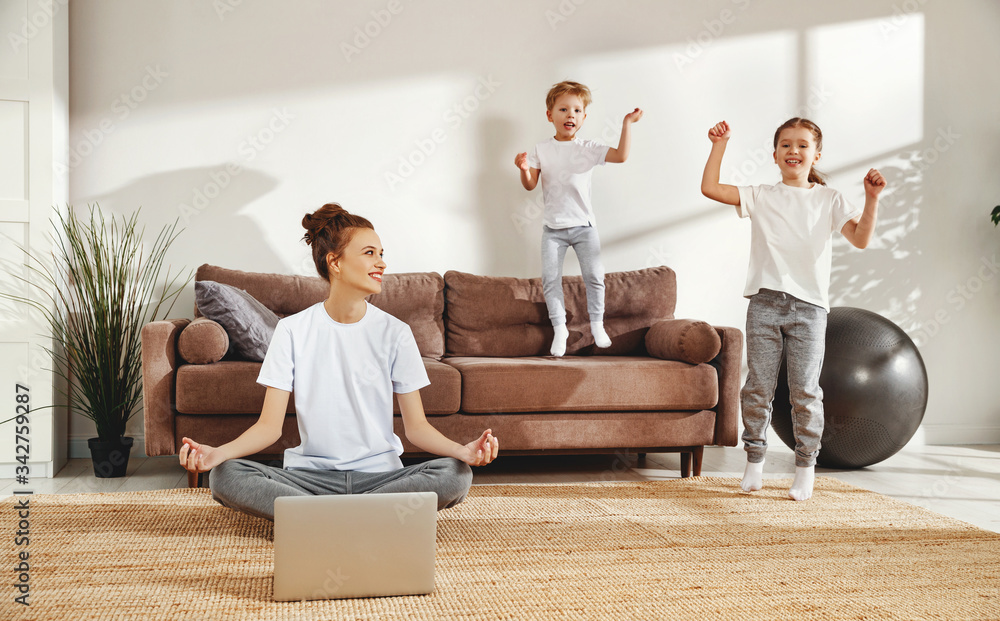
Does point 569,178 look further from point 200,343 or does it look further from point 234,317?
point 200,343

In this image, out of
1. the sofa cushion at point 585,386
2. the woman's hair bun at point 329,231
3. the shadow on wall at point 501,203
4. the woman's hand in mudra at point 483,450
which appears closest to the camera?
the woman's hand in mudra at point 483,450

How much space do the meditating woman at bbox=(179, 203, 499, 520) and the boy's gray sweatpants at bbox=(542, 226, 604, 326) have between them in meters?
1.48

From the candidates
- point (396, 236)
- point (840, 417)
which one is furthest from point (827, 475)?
point (396, 236)

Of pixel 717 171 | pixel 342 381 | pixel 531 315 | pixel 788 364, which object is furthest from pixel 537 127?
pixel 342 381

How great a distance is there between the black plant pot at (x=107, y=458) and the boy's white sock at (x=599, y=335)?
1.98 meters

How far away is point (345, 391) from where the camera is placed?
1942 millimetres

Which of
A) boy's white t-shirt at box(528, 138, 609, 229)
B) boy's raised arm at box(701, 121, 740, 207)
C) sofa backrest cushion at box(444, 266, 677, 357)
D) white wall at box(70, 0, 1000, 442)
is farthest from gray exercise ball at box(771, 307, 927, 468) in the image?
boy's white t-shirt at box(528, 138, 609, 229)

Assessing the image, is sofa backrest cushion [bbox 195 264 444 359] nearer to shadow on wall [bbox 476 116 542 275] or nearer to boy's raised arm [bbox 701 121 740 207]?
shadow on wall [bbox 476 116 542 275]

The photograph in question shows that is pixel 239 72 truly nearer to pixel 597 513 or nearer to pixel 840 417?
pixel 597 513

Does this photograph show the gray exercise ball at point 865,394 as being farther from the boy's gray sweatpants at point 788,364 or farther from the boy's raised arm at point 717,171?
the boy's raised arm at point 717,171

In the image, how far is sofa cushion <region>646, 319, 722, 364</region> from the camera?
301 centimetres

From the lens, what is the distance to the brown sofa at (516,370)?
2732 mm

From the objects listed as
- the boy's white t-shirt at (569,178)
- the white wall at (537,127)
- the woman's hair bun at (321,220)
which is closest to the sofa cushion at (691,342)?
the boy's white t-shirt at (569,178)

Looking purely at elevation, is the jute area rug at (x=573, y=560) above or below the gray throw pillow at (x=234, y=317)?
below
